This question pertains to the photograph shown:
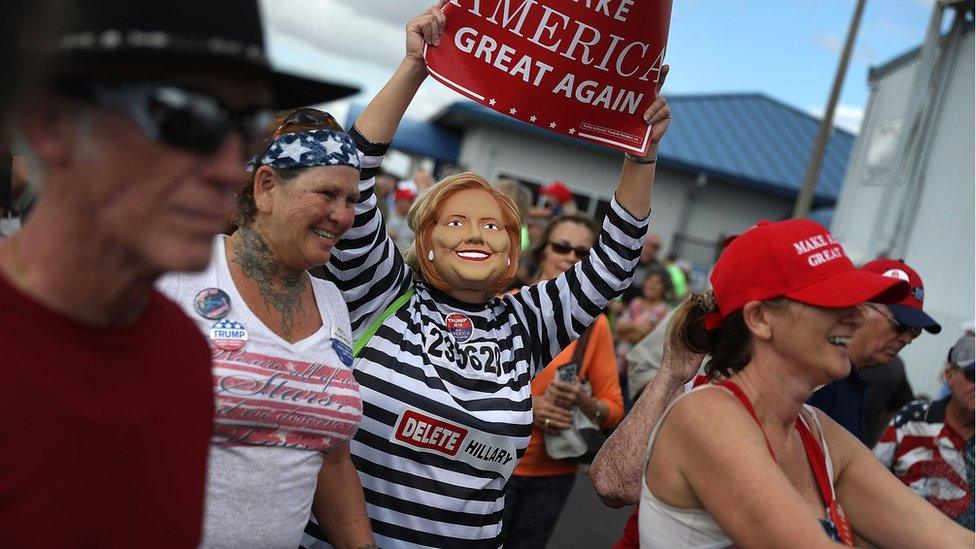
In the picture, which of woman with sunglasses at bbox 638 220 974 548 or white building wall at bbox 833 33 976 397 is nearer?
woman with sunglasses at bbox 638 220 974 548

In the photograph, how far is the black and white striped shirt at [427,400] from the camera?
270 centimetres

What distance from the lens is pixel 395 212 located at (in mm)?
11516

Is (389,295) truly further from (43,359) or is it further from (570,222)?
(570,222)

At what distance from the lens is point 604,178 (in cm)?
2292

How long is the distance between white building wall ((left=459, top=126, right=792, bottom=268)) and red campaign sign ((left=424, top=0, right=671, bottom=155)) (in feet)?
64.0

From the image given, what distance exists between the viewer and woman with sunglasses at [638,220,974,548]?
191 centimetres

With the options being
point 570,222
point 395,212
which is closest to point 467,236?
point 570,222

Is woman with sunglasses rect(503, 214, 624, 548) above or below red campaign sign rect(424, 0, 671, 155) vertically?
below

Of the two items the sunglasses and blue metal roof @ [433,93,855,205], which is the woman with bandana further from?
blue metal roof @ [433,93,855,205]

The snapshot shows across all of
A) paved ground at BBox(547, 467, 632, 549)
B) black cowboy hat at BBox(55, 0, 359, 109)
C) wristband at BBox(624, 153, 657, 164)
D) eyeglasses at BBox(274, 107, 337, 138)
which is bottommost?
paved ground at BBox(547, 467, 632, 549)

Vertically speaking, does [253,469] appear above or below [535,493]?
above

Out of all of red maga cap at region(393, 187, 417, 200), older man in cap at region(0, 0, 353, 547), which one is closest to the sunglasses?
older man in cap at region(0, 0, 353, 547)

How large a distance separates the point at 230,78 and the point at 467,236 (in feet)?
5.83

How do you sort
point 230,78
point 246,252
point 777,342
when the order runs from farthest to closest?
point 246,252
point 777,342
point 230,78
